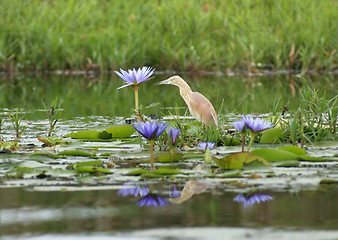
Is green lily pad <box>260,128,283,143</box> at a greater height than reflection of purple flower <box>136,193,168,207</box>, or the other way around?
green lily pad <box>260,128,283,143</box>

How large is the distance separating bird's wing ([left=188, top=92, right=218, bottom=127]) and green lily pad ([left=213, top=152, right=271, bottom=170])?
3.84 ft

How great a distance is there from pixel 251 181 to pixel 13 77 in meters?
10.3

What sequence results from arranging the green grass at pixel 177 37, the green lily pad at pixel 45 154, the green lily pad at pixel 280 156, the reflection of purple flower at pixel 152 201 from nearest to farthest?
the reflection of purple flower at pixel 152 201
the green lily pad at pixel 280 156
the green lily pad at pixel 45 154
the green grass at pixel 177 37

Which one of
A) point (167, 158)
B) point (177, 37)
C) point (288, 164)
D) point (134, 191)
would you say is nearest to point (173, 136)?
point (167, 158)

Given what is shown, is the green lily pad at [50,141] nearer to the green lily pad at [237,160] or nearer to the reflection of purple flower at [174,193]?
the green lily pad at [237,160]

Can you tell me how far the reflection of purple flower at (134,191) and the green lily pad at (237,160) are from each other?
0.62m

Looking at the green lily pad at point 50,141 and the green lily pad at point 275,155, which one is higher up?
the green lily pad at point 50,141

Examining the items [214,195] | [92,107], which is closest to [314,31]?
[92,107]

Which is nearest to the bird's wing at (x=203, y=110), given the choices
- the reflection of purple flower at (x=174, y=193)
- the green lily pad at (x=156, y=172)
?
the green lily pad at (x=156, y=172)

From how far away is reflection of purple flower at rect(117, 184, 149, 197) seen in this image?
12.6ft

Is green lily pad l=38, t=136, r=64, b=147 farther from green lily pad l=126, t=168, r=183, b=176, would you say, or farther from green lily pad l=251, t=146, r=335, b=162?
green lily pad l=251, t=146, r=335, b=162

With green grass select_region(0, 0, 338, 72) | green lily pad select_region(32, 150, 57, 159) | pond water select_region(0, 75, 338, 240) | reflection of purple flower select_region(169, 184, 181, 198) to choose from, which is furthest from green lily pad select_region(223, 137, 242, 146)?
green grass select_region(0, 0, 338, 72)

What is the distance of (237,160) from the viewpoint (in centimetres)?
443

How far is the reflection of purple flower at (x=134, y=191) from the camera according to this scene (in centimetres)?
385
